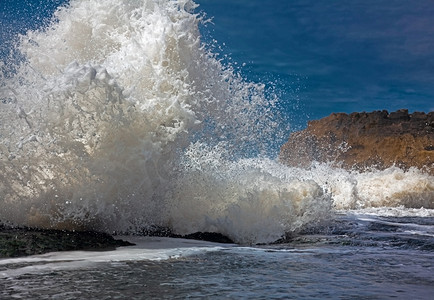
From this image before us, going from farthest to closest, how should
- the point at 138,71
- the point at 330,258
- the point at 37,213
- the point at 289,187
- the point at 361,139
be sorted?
the point at 361,139 → the point at 289,187 → the point at 138,71 → the point at 37,213 → the point at 330,258

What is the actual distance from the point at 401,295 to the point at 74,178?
3.65 m

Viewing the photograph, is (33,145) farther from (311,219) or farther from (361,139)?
(361,139)

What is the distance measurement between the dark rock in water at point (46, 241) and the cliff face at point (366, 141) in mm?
22290

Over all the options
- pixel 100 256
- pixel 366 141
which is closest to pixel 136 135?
pixel 100 256

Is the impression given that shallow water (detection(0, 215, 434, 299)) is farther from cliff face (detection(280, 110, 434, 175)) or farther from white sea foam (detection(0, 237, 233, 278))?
cliff face (detection(280, 110, 434, 175))

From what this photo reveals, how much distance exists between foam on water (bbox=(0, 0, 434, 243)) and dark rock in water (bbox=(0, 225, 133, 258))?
31 centimetres

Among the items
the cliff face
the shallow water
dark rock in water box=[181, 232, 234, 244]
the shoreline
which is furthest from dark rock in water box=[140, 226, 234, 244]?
the cliff face

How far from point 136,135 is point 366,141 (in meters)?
25.7

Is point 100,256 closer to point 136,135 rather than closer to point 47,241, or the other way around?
point 47,241

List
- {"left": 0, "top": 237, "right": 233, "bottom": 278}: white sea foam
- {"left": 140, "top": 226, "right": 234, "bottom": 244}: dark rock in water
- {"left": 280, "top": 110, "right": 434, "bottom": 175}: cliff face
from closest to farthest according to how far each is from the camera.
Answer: {"left": 0, "top": 237, "right": 233, "bottom": 278}: white sea foam
{"left": 140, "top": 226, "right": 234, "bottom": 244}: dark rock in water
{"left": 280, "top": 110, "right": 434, "bottom": 175}: cliff face

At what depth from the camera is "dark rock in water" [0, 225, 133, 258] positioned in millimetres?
4281

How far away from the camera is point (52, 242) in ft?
15.0

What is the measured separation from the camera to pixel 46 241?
4.55 metres

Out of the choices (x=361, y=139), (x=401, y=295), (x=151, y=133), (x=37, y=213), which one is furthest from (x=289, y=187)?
(x=361, y=139)
